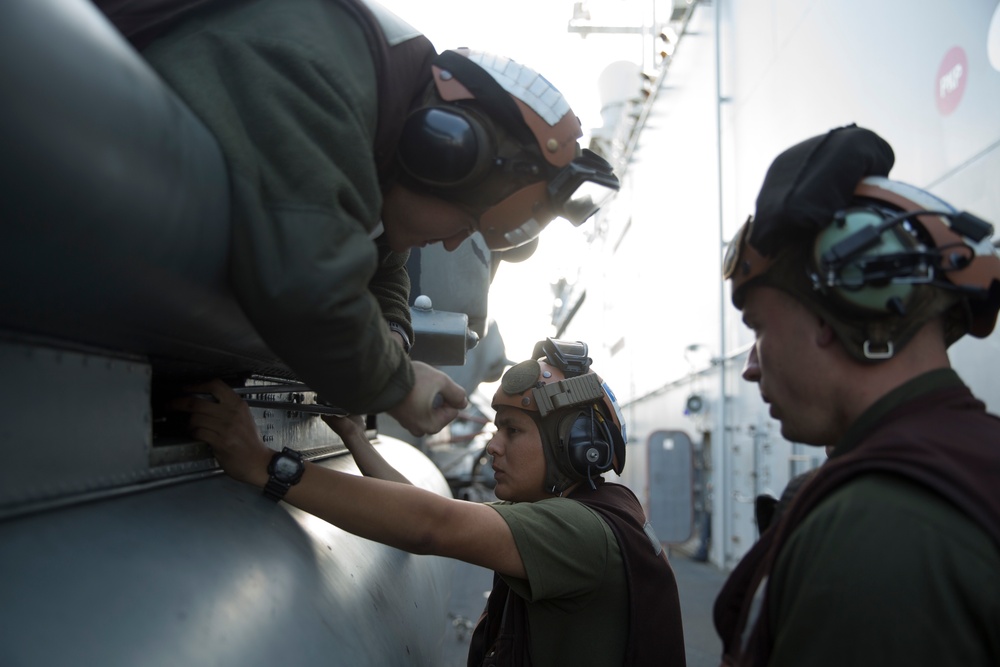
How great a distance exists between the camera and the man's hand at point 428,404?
1.44m

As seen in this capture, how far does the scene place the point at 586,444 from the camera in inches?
88.0

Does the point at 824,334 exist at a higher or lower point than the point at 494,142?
lower

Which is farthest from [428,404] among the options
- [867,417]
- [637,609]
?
[637,609]

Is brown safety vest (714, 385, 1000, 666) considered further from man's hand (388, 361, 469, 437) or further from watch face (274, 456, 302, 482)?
watch face (274, 456, 302, 482)

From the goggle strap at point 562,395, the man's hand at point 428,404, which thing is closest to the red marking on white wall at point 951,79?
the goggle strap at point 562,395

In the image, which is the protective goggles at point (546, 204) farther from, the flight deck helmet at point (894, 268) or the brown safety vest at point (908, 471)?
the brown safety vest at point (908, 471)

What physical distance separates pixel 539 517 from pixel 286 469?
0.61 metres

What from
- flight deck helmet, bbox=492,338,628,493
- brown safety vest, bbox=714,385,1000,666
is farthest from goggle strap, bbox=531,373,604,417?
brown safety vest, bbox=714,385,1000,666

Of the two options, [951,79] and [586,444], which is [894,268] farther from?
[951,79]

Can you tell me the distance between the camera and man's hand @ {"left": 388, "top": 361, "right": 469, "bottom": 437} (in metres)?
1.44

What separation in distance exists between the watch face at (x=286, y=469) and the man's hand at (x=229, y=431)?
0.03 m

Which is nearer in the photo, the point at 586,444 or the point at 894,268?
the point at 894,268

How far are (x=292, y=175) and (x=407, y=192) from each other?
512 mm

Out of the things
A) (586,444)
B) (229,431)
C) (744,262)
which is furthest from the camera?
(586,444)
